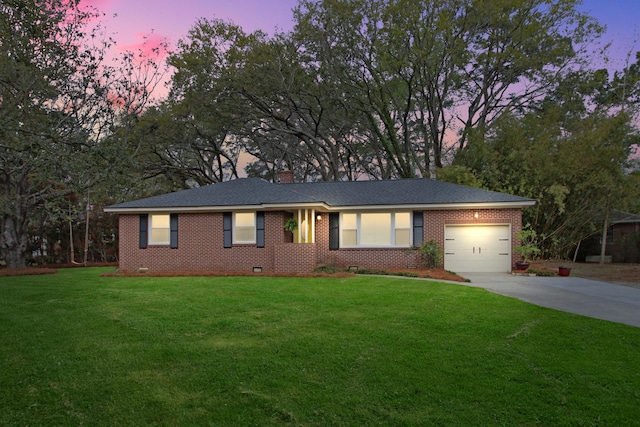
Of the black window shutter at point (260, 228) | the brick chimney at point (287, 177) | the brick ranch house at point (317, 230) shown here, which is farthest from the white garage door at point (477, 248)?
the brick chimney at point (287, 177)

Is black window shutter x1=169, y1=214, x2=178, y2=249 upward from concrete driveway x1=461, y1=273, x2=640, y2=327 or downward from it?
upward

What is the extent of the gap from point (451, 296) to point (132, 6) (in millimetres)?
12573

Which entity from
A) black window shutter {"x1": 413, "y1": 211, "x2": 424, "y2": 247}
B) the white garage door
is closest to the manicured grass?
black window shutter {"x1": 413, "y1": 211, "x2": 424, "y2": 247}

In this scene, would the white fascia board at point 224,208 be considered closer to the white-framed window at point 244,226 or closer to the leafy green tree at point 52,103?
the white-framed window at point 244,226

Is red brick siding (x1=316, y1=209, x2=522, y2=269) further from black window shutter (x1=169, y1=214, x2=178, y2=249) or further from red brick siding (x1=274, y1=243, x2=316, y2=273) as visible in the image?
black window shutter (x1=169, y1=214, x2=178, y2=249)

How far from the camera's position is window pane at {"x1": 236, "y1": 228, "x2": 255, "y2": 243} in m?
16.7

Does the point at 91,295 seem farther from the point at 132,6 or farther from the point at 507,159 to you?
the point at 507,159

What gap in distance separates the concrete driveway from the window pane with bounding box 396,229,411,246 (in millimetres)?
3054

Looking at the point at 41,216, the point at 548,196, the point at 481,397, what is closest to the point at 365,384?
the point at 481,397

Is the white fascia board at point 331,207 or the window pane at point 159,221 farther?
the window pane at point 159,221

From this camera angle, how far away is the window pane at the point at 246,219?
54.8ft

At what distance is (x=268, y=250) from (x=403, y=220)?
17.7 feet

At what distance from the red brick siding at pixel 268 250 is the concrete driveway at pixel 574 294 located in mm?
2679

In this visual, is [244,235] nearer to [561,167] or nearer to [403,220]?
[403,220]
